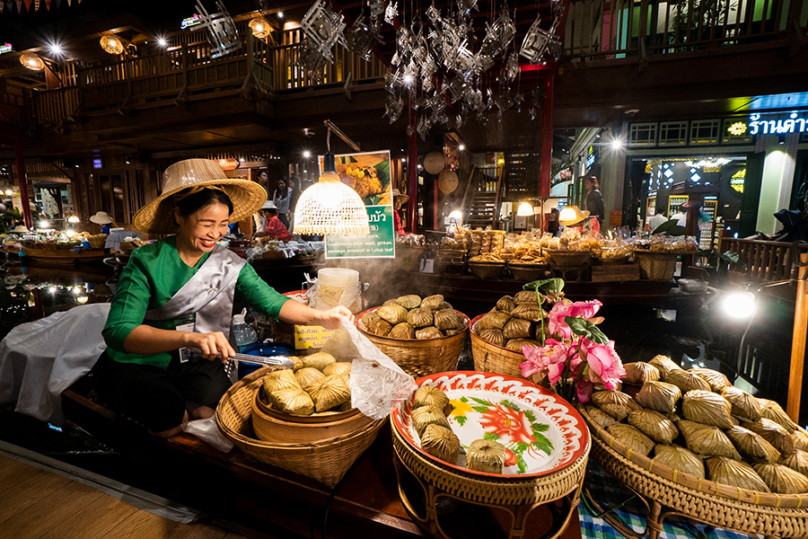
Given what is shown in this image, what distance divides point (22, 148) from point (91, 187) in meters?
2.49

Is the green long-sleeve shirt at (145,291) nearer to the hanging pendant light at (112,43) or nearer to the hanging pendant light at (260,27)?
the hanging pendant light at (260,27)

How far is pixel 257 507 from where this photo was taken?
1.50 meters

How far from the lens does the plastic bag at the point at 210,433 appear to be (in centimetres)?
→ 160

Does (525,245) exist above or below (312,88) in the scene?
below

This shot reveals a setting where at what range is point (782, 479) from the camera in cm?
108

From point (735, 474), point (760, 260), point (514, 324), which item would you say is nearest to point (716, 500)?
point (735, 474)

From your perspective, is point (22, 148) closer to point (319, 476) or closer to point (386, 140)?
point (386, 140)

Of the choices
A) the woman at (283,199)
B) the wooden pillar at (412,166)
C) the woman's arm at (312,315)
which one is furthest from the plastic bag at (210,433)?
the woman at (283,199)

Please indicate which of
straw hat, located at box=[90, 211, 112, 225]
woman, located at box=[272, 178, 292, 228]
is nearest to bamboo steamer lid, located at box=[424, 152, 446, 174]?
woman, located at box=[272, 178, 292, 228]

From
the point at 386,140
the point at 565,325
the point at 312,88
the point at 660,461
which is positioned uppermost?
the point at 312,88

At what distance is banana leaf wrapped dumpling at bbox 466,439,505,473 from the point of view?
40.4 inches

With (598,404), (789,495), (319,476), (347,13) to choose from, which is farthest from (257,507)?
(347,13)

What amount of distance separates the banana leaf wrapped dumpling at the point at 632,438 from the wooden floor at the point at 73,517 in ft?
5.35

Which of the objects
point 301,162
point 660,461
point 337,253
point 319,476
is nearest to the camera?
point 660,461
